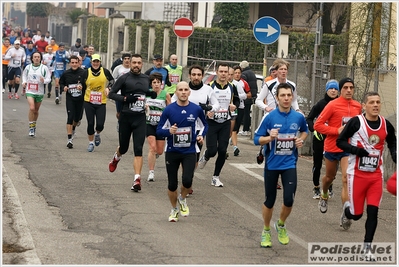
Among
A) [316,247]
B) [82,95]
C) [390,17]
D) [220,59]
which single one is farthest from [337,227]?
[220,59]

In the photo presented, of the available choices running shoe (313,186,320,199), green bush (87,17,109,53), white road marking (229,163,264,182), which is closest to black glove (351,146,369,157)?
running shoe (313,186,320,199)

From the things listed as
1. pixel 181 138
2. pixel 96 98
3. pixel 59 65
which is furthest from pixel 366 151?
pixel 59 65

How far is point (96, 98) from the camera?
1794 centimetres

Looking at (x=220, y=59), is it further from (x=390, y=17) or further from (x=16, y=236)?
(x=16, y=236)

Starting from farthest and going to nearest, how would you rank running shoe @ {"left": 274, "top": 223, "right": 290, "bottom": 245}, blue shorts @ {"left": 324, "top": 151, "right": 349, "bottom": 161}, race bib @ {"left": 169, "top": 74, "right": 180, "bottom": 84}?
race bib @ {"left": 169, "top": 74, "right": 180, "bottom": 84}, blue shorts @ {"left": 324, "top": 151, "right": 349, "bottom": 161}, running shoe @ {"left": 274, "top": 223, "right": 290, "bottom": 245}

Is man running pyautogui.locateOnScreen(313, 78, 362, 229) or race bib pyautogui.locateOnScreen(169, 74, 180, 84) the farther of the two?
race bib pyautogui.locateOnScreen(169, 74, 180, 84)

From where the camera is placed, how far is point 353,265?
30.0ft

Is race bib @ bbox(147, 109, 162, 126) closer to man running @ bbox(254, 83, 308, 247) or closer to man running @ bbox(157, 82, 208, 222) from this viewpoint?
man running @ bbox(157, 82, 208, 222)

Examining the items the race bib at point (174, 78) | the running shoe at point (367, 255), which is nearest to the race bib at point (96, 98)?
the race bib at point (174, 78)

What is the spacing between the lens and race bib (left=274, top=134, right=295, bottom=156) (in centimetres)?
1018

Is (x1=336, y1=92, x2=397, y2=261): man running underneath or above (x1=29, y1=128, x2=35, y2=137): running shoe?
above

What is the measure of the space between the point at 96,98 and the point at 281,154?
829 centimetres

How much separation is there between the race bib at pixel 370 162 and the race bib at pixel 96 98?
8727 mm

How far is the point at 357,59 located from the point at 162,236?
11.7m
